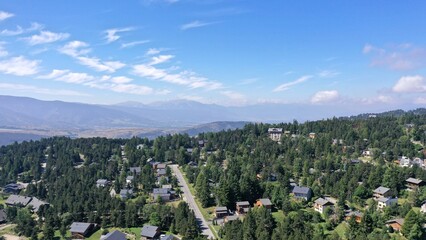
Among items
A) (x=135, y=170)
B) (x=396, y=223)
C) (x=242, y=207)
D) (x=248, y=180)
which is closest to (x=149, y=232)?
(x=242, y=207)

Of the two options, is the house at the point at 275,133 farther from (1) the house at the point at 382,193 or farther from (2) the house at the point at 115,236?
(2) the house at the point at 115,236

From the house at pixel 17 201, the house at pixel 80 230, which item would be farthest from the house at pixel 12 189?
the house at pixel 80 230

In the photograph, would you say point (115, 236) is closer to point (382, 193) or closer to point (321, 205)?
point (321, 205)

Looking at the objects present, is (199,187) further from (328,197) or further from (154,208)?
(328,197)

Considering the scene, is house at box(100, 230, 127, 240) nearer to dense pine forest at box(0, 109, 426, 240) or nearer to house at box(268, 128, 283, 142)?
dense pine forest at box(0, 109, 426, 240)

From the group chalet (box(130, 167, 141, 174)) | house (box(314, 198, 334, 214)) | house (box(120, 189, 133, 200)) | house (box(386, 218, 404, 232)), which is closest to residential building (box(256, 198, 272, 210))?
house (box(314, 198, 334, 214))
